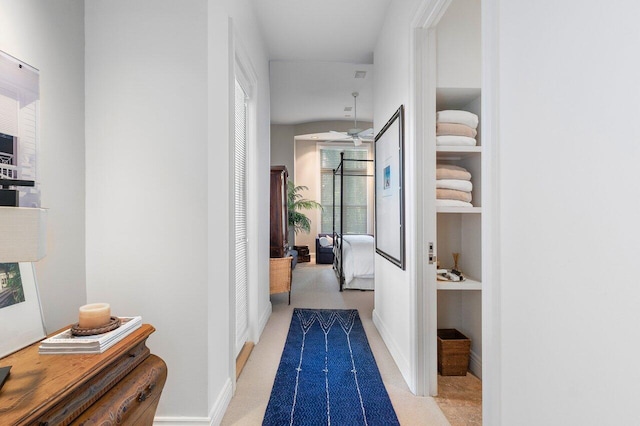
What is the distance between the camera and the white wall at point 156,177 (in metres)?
1.76

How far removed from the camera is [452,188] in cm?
246

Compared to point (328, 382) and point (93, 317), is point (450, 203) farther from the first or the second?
point (93, 317)

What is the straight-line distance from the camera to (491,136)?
1.23 metres

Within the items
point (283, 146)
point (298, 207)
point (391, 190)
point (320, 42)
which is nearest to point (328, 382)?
point (391, 190)

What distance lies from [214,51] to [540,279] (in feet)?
6.04

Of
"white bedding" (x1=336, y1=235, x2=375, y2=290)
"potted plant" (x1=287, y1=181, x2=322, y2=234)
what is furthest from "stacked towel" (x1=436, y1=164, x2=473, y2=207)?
"potted plant" (x1=287, y1=181, x2=322, y2=234)

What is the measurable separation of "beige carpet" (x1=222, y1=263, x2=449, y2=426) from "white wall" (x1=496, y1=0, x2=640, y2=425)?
1.02m

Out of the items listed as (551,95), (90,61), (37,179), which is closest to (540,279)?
(551,95)

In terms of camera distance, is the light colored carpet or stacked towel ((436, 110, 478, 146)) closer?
the light colored carpet

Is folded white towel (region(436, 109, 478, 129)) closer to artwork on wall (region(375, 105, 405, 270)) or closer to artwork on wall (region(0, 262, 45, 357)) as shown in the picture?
artwork on wall (region(375, 105, 405, 270))

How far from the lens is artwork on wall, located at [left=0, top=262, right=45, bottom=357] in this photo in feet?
3.93

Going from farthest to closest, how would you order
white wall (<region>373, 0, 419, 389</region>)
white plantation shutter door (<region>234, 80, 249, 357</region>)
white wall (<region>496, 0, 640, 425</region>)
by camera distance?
white plantation shutter door (<region>234, 80, 249, 357</region>), white wall (<region>373, 0, 419, 389</region>), white wall (<region>496, 0, 640, 425</region>)

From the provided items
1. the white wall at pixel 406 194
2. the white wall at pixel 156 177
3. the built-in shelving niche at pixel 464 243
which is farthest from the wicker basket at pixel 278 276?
the white wall at pixel 156 177

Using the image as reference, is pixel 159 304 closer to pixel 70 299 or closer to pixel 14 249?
pixel 70 299
